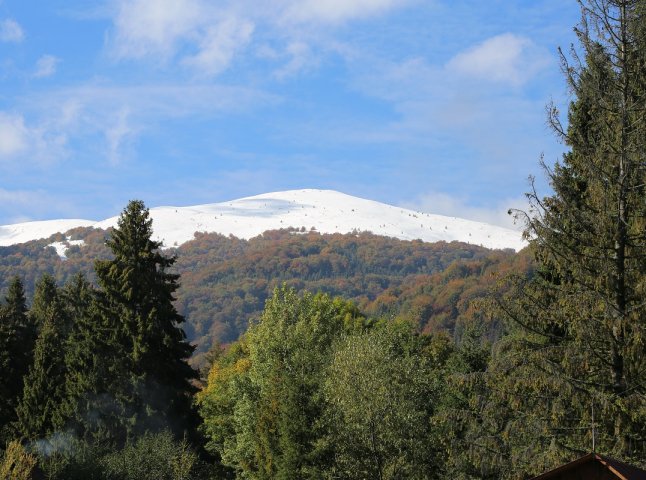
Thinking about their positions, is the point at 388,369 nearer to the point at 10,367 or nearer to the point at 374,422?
the point at 374,422

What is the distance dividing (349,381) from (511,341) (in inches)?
675

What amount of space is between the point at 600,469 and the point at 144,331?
32.0 meters

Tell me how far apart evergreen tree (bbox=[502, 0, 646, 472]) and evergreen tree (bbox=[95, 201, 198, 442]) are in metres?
27.1

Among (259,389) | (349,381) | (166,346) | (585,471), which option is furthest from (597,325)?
(166,346)

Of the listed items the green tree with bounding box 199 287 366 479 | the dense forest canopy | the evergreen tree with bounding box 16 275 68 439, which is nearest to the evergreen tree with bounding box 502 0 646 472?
the dense forest canopy

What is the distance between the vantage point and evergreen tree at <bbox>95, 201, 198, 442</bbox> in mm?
44188

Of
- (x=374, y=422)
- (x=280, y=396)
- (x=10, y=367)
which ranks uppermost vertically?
(x=10, y=367)

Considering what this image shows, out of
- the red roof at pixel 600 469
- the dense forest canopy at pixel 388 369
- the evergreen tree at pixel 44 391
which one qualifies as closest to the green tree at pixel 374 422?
the dense forest canopy at pixel 388 369

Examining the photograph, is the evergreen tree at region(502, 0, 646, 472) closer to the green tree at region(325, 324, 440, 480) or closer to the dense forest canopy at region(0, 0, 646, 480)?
the dense forest canopy at region(0, 0, 646, 480)

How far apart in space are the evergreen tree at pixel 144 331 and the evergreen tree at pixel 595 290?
88.8 ft

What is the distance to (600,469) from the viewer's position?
15914 mm

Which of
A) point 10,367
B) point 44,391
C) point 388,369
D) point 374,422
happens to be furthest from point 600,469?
point 10,367

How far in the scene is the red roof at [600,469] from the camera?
1538 centimetres

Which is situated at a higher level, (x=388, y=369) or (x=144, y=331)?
(x=144, y=331)
